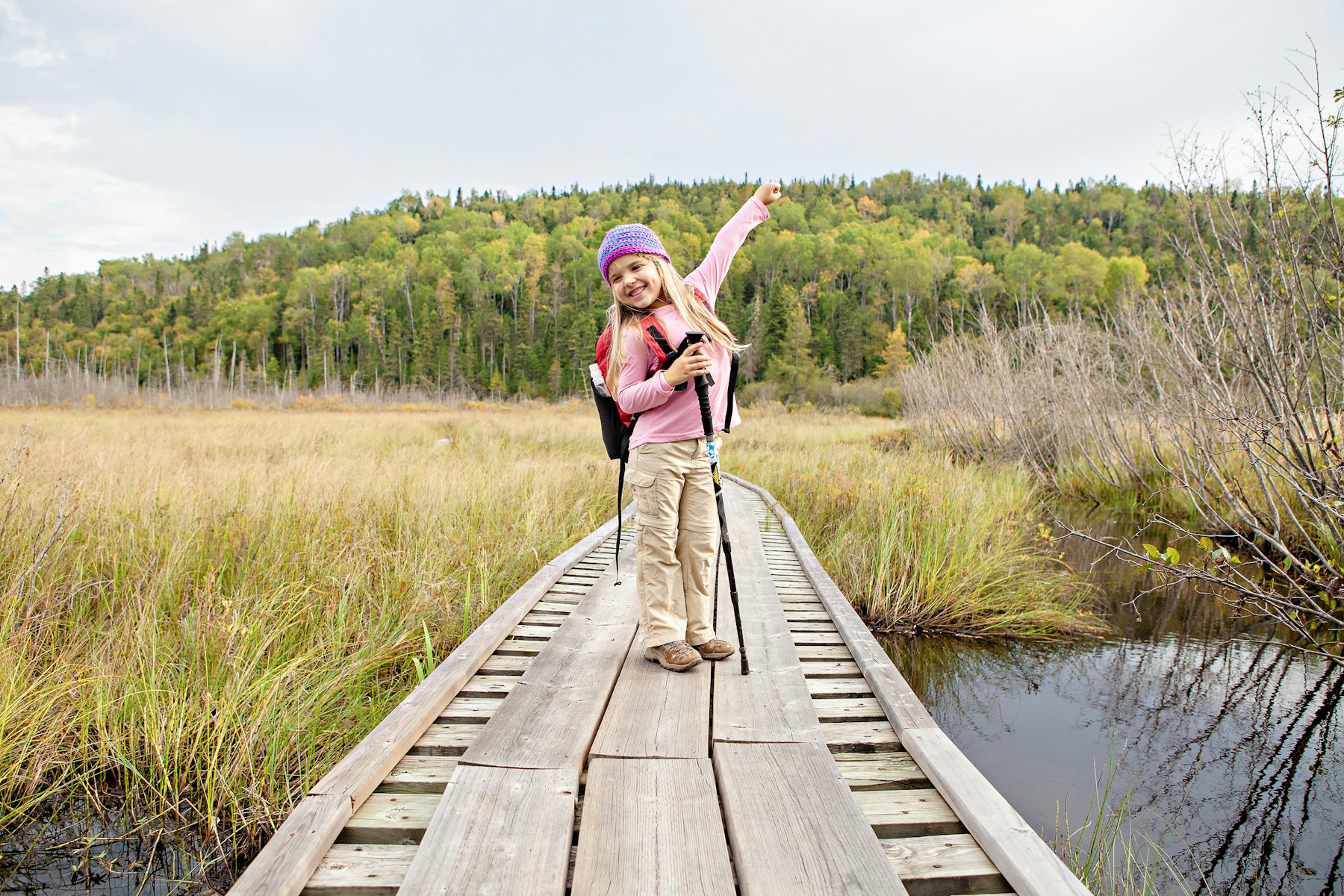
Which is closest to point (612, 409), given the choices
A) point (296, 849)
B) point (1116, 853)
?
point (296, 849)

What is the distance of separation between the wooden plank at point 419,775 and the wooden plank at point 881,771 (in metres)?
1.19

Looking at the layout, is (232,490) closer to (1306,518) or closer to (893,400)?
(1306,518)

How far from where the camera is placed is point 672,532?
3031 mm

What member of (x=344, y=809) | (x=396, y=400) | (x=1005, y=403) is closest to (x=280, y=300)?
(x=396, y=400)

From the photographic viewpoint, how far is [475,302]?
80.1 m

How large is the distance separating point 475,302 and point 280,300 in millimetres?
24314

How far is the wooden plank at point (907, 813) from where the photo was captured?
190 cm

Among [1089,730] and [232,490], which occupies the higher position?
[232,490]

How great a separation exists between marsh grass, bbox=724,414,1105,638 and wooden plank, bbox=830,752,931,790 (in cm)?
318

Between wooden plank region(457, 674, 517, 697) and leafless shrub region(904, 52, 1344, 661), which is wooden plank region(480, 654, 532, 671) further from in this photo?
leafless shrub region(904, 52, 1344, 661)

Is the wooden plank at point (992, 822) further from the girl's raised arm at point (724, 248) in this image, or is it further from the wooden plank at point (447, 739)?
the girl's raised arm at point (724, 248)

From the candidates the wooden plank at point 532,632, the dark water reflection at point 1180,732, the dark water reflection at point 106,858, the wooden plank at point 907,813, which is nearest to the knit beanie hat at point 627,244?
the wooden plank at point 532,632

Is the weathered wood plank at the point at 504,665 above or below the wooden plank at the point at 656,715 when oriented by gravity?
below

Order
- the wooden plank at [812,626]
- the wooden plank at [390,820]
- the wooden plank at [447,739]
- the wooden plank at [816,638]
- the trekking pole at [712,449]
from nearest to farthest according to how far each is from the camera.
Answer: the wooden plank at [390,820]
the wooden plank at [447,739]
the trekking pole at [712,449]
the wooden plank at [816,638]
the wooden plank at [812,626]
